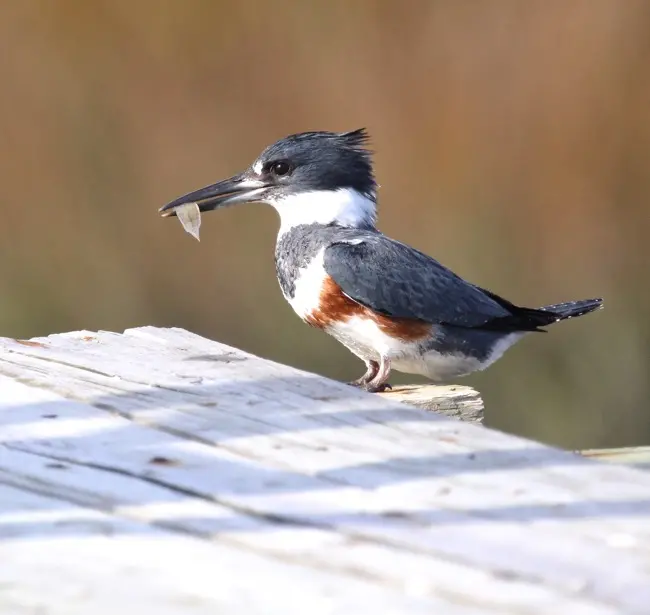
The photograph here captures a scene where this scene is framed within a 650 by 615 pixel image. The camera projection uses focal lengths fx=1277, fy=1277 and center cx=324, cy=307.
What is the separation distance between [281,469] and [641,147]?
4.13 metres

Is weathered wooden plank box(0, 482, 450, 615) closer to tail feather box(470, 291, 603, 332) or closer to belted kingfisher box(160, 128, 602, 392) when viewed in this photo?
belted kingfisher box(160, 128, 602, 392)

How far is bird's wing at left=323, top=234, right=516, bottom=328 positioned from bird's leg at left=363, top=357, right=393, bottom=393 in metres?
0.14

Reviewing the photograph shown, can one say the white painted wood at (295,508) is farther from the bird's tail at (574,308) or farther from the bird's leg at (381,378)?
the bird's tail at (574,308)

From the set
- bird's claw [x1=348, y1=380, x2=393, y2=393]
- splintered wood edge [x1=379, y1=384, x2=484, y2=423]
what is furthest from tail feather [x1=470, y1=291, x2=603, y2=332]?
splintered wood edge [x1=379, y1=384, x2=484, y2=423]

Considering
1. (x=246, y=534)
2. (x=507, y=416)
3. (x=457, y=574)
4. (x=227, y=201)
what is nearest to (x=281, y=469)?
(x=246, y=534)

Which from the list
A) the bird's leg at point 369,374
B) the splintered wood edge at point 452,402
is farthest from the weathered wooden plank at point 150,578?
the bird's leg at point 369,374

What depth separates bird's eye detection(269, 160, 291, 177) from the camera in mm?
4246

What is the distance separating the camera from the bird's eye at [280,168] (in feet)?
13.9

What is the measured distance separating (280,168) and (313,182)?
0.41ft

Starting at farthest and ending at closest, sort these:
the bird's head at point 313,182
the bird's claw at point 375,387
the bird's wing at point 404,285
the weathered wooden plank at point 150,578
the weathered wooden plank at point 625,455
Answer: the bird's head at point 313,182 < the bird's wing at point 404,285 < the bird's claw at point 375,387 < the weathered wooden plank at point 625,455 < the weathered wooden plank at point 150,578

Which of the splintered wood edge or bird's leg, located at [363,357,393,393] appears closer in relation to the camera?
the splintered wood edge

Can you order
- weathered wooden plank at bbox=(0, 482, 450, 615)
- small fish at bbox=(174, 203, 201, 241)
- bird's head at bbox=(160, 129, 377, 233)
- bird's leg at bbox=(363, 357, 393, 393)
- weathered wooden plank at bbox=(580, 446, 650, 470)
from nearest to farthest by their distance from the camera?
weathered wooden plank at bbox=(0, 482, 450, 615), weathered wooden plank at bbox=(580, 446, 650, 470), bird's leg at bbox=(363, 357, 393, 393), small fish at bbox=(174, 203, 201, 241), bird's head at bbox=(160, 129, 377, 233)

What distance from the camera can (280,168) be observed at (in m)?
4.25

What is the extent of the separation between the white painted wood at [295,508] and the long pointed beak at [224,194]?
1.68 m
